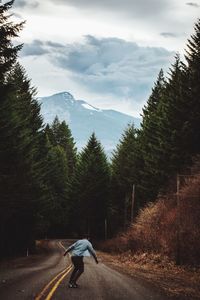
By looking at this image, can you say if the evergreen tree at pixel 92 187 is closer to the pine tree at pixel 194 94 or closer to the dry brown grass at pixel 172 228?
the dry brown grass at pixel 172 228

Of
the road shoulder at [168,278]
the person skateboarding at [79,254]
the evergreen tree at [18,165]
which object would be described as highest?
the evergreen tree at [18,165]

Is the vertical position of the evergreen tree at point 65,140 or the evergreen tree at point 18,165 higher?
the evergreen tree at point 65,140

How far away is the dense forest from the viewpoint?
26797 mm

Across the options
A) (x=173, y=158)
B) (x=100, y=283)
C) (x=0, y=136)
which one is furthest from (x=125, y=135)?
(x=100, y=283)

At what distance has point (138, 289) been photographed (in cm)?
1492

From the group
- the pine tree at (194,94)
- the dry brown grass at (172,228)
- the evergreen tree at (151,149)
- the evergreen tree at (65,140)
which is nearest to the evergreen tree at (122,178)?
the evergreen tree at (151,149)

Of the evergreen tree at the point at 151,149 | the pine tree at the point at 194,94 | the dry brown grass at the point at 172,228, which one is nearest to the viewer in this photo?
the dry brown grass at the point at 172,228

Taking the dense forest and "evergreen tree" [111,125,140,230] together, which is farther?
"evergreen tree" [111,125,140,230]

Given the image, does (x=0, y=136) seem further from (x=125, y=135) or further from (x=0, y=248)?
(x=125, y=135)

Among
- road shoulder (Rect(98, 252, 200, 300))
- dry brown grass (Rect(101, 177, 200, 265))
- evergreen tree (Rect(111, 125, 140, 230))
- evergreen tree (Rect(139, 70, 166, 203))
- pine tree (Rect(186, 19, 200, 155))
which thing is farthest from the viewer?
evergreen tree (Rect(111, 125, 140, 230))

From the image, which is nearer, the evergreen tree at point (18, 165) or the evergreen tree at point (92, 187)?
the evergreen tree at point (18, 165)

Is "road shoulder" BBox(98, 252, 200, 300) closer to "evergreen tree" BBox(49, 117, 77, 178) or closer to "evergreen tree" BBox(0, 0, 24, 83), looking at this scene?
"evergreen tree" BBox(0, 0, 24, 83)

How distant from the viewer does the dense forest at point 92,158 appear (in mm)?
26797

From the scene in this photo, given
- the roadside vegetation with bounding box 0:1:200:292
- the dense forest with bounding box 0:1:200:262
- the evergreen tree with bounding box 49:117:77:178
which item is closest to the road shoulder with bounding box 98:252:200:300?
the roadside vegetation with bounding box 0:1:200:292
